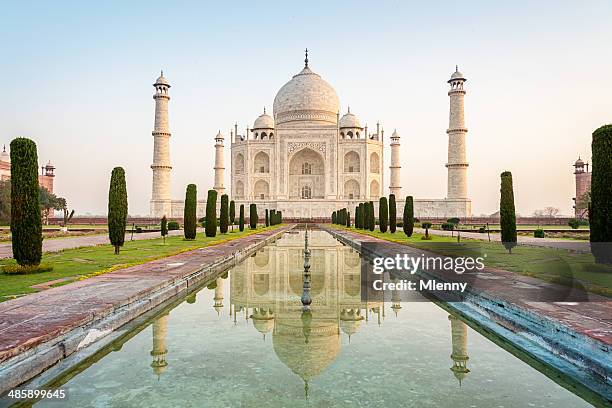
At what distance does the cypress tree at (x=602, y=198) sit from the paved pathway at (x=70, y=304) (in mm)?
6712

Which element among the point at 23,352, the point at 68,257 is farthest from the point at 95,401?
the point at 68,257

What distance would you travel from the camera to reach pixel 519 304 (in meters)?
4.44

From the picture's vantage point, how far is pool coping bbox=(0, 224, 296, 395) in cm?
296

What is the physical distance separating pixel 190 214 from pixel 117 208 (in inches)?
246

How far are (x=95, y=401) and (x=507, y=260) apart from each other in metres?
8.20

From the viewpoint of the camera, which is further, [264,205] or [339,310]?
[264,205]

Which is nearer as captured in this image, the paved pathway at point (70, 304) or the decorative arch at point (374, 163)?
the paved pathway at point (70, 304)

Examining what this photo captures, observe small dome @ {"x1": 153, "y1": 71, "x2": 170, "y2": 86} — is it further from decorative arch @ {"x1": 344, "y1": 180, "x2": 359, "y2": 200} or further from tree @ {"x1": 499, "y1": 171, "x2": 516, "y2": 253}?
tree @ {"x1": 499, "y1": 171, "x2": 516, "y2": 253}

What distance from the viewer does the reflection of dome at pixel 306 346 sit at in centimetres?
331

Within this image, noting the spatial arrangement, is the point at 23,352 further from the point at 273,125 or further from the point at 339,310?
the point at 273,125

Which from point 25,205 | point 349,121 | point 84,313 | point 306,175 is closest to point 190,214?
point 25,205

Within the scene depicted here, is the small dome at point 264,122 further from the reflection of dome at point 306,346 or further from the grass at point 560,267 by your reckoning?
the reflection of dome at point 306,346

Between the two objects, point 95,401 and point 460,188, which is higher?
point 460,188

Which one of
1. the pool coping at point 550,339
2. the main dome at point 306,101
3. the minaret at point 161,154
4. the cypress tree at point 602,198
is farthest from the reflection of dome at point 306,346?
the main dome at point 306,101
